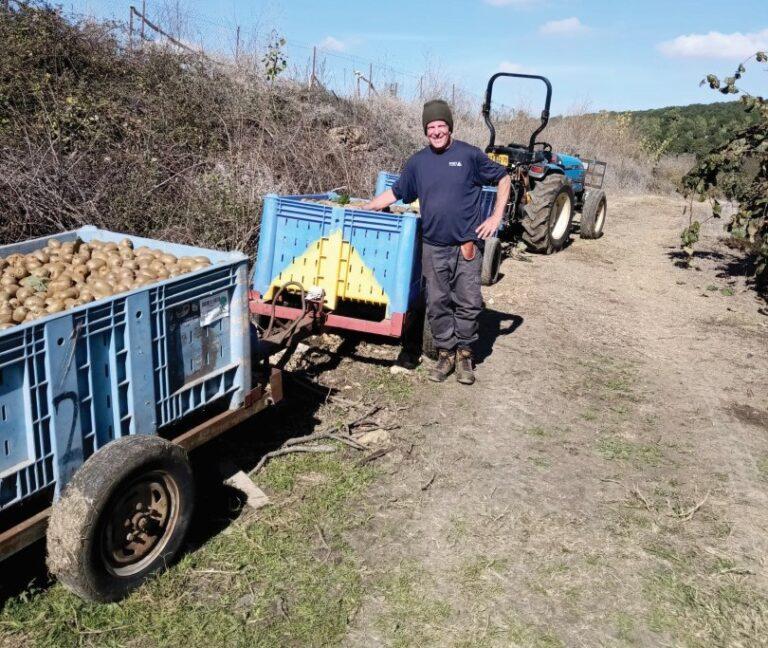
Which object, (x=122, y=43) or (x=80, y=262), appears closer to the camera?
(x=80, y=262)

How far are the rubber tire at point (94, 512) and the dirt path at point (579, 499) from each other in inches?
40.4

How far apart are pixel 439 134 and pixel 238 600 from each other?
133 inches

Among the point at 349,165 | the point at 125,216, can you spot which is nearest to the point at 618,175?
the point at 349,165

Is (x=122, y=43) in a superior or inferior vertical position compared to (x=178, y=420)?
superior

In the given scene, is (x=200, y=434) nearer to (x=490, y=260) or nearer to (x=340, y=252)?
(x=340, y=252)

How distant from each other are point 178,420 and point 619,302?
6.55m

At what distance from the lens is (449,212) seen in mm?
4949

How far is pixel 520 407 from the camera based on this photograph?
5.18 metres

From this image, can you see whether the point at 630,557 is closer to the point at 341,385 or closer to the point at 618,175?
the point at 341,385

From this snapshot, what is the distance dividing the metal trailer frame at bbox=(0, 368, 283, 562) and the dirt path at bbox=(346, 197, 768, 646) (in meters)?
0.85

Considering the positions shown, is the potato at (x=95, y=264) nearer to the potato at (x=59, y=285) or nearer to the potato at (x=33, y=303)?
the potato at (x=59, y=285)

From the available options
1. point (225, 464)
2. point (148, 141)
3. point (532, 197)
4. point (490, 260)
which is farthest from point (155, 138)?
point (225, 464)

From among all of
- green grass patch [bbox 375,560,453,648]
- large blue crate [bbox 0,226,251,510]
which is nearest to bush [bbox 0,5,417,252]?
large blue crate [bbox 0,226,251,510]

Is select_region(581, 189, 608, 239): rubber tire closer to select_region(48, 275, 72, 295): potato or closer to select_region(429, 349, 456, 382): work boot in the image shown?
select_region(429, 349, 456, 382): work boot
